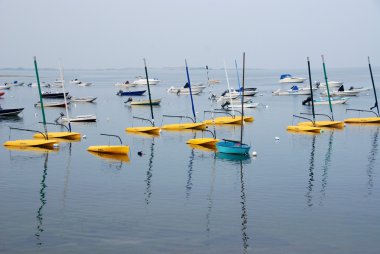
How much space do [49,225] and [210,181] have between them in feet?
51.6

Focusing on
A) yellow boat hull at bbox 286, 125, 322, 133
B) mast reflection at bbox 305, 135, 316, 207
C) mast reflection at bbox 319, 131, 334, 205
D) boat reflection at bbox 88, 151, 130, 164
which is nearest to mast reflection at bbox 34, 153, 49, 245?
boat reflection at bbox 88, 151, 130, 164

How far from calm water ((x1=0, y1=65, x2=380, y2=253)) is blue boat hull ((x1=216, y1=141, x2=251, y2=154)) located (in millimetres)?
1477

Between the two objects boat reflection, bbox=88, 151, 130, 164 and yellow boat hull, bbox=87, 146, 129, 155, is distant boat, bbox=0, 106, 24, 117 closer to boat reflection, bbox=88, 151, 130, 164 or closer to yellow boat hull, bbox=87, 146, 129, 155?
yellow boat hull, bbox=87, 146, 129, 155

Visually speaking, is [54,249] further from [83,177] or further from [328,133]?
[328,133]

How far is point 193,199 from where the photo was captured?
38.5m

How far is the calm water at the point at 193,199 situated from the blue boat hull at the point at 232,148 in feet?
4.85

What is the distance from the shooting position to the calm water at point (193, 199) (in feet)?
97.3

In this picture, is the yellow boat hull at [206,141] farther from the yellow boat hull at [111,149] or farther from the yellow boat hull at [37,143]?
the yellow boat hull at [37,143]

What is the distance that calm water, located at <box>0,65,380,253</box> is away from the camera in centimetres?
2966

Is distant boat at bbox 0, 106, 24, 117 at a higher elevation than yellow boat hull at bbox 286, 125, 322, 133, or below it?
higher

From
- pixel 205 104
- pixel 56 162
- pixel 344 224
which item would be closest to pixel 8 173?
pixel 56 162

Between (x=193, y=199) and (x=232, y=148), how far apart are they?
16249 millimetres

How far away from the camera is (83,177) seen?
46.2 m

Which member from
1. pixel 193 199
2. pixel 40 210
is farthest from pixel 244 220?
pixel 40 210
